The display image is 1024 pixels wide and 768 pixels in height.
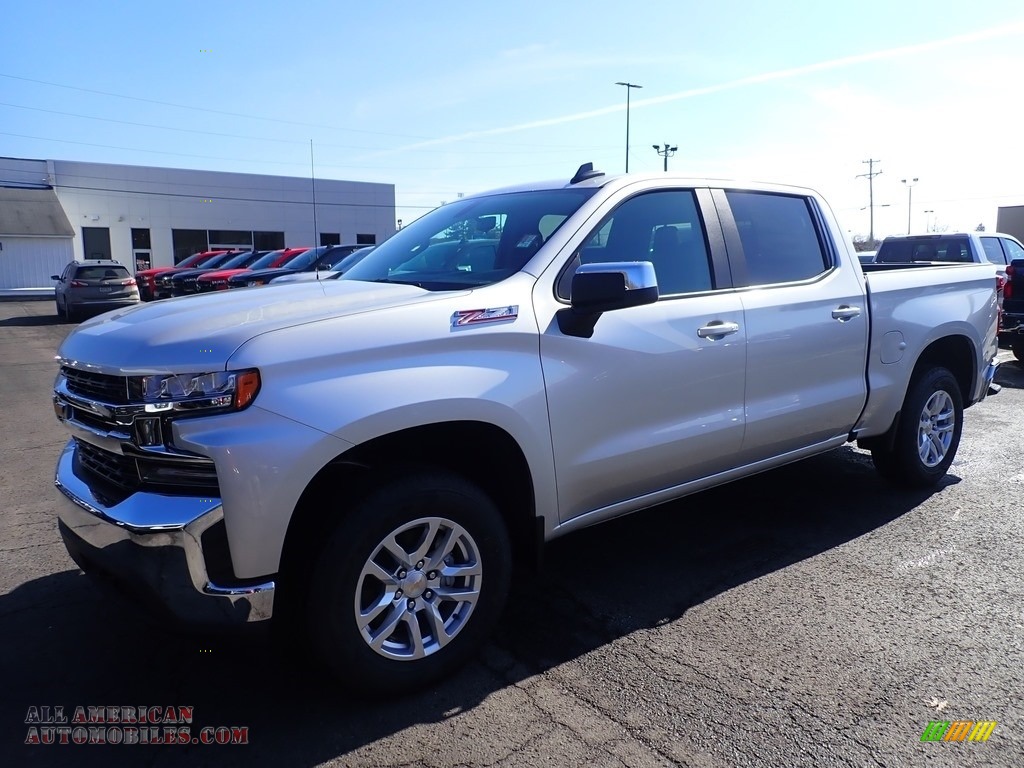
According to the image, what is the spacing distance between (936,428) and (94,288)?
19954 millimetres

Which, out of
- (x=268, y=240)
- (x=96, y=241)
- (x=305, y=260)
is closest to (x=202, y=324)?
(x=305, y=260)

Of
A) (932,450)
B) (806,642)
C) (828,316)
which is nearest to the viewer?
(806,642)

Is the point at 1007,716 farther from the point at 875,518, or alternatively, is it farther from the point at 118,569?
the point at 118,569

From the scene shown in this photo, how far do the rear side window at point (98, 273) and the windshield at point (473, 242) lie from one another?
1853cm

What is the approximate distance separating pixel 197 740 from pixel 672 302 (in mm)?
2682

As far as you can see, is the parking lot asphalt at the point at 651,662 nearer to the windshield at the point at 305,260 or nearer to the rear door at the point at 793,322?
the rear door at the point at 793,322

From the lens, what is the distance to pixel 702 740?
2.77 meters

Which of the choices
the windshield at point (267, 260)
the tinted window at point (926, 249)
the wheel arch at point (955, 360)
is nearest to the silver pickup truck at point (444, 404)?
the wheel arch at point (955, 360)

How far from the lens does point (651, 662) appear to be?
330 cm

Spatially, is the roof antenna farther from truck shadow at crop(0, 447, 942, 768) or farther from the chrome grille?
the chrome grille

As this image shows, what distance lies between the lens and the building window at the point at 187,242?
4097 centimetres

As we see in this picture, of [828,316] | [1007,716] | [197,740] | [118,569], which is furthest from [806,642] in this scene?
[118,569]

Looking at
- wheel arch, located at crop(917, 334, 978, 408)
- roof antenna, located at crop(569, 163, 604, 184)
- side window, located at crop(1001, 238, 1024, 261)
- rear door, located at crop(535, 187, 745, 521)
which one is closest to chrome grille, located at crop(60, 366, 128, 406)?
rear door, located at crop(535, 187, 745, 521)

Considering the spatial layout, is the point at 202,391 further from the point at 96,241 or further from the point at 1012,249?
the point at 96,241
